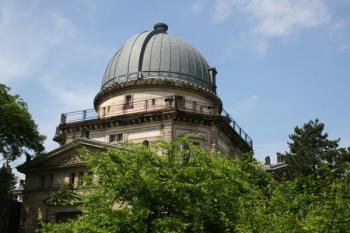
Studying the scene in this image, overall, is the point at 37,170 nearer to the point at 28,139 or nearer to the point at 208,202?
the point at 28,139

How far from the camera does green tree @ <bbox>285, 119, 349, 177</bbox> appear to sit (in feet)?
127

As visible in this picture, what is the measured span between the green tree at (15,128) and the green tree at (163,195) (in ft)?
40.3

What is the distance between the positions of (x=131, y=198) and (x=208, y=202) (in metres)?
3.60

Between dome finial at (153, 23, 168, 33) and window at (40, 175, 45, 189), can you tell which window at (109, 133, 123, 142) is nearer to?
window at (40, 175, 45, 189)

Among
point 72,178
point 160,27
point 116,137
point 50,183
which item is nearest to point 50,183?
point 50,183

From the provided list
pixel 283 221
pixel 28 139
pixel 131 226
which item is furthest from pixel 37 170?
pixel 283 221

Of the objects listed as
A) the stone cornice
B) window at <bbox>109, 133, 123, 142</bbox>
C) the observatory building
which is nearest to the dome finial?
the observatory building

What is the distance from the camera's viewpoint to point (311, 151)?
130 feet

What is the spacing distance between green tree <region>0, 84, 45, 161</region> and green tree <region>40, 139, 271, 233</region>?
1228cm

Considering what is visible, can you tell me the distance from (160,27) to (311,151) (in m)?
20.7

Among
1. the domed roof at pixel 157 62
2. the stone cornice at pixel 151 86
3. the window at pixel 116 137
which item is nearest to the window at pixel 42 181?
the window at pixel 116 137

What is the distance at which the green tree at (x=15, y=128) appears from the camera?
34.3 m

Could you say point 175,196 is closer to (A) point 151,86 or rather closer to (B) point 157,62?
(A) point 151,86

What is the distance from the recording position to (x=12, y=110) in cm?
3447
